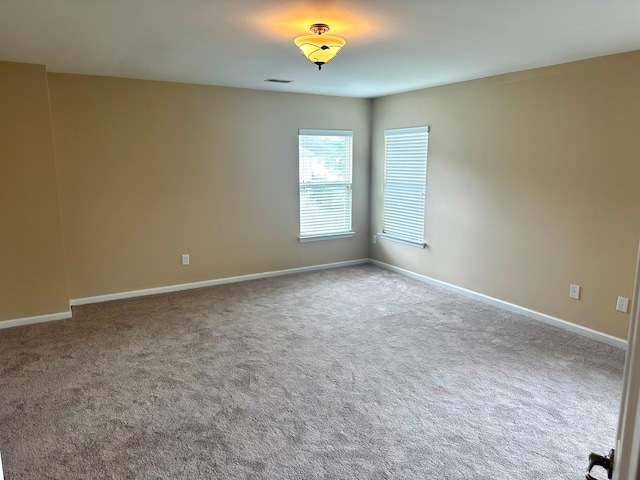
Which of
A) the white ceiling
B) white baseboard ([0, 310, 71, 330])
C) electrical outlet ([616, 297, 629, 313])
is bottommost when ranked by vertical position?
white baseboard ([0, 310, 71, 330])

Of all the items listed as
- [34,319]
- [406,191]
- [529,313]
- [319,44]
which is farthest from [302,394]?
[406,191]

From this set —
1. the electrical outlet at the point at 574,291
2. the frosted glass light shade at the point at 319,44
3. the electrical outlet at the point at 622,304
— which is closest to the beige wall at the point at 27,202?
the frosted glass light shade at the point at 319,44

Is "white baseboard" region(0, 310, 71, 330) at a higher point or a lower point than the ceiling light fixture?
lower

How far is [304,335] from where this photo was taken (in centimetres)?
371

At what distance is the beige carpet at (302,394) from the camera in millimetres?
2164

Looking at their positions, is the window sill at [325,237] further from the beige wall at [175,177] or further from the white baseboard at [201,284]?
the white baseboard at [201,284]

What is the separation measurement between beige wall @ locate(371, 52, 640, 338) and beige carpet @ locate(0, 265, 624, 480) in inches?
17.2

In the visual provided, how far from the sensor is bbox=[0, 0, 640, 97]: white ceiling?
229 centimetres

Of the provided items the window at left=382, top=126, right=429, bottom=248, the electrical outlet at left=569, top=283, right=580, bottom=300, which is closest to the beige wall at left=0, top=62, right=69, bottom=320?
the window at left=382, top=126, right=429, bottom=248

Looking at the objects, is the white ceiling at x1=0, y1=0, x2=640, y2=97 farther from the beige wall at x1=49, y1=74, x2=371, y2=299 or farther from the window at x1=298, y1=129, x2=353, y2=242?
the window at x1=298, y1=129, x2=353, y2=242

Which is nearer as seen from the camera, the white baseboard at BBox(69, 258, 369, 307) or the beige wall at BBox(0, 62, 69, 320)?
the beige wall at BBox(0, 62, 69, 320)

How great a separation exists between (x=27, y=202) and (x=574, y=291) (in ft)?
16.4

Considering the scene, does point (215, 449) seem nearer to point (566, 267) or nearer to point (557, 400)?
point (557, 400)

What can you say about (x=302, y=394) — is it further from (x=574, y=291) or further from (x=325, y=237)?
(x=325, y=237)
